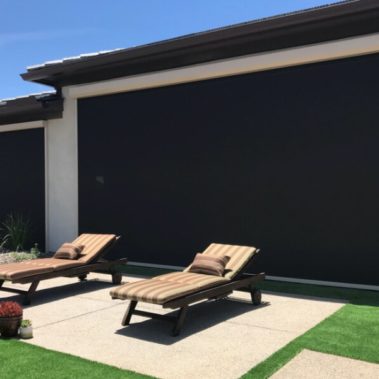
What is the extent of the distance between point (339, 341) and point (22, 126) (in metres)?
10.1

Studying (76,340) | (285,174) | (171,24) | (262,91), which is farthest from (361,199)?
(171,24)

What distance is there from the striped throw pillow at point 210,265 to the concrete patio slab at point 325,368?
7.22 feet

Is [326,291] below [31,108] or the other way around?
below

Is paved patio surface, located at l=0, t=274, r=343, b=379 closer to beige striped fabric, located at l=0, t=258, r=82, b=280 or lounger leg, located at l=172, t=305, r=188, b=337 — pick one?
lounger leg, located at l=172, t=305, r=188, b=337

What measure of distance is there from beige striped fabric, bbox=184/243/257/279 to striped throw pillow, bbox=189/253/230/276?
9 cm

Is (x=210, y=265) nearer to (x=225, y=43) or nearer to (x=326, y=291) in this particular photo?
(x=326, y=291)

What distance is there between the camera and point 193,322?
6270mm

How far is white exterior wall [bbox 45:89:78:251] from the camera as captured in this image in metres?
11.8

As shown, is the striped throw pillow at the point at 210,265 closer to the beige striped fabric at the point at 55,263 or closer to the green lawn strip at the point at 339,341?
the green lawn strip at the point at 339,341

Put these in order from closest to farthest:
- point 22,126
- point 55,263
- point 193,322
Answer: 1. point 193,322
2. point 55,263
3. point 22,126

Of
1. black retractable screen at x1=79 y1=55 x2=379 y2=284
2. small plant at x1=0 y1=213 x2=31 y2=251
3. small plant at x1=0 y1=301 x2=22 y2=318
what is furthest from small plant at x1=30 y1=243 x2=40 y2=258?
small plant at x1=0 y1=301 x2=22 y2=318

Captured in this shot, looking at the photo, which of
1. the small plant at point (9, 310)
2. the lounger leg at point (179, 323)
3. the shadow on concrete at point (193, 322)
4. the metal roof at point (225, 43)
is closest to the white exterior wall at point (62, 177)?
the metal roof at point (225, 43)

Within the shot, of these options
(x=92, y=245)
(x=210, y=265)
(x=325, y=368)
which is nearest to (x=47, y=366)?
(x=325, y=368)

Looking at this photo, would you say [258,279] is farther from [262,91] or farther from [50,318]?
[262,91]
